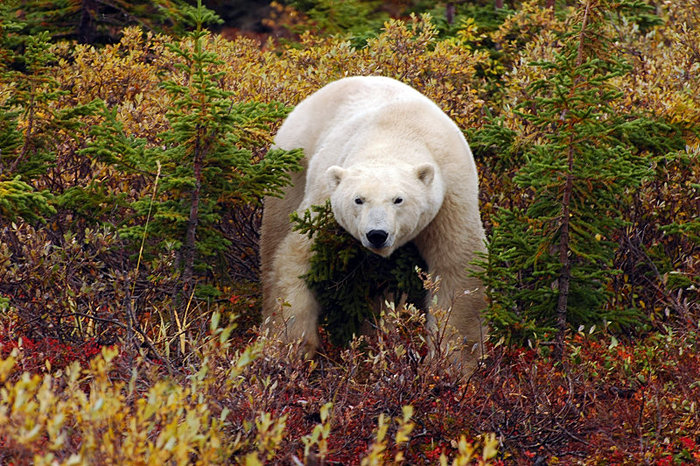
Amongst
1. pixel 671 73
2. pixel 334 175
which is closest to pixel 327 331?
pixel 334 175

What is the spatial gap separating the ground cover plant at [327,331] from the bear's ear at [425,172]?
419mm

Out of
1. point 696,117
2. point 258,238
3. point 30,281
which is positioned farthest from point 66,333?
point 696,117

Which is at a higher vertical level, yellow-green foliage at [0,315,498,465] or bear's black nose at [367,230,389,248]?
yellow-green foliage at [0,315,498,465]

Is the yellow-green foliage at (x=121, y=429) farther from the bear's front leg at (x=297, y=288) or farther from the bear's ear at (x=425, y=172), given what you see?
the bear's front leg at (x=297, y=288)

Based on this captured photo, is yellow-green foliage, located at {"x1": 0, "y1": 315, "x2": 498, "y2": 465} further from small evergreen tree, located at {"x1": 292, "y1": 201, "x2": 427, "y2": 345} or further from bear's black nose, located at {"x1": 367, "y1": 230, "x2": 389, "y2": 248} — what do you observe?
small evergreen tree, located at {"x1": 292, "y1": 201, "x2": 427, "y2": 345}

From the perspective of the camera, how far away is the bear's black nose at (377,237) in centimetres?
430

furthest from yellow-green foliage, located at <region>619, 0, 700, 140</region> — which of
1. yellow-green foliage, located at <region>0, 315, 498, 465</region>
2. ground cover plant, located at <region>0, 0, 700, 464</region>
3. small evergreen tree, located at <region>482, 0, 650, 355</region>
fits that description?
yellow-green foliage, located at <region>0, 315, 498, 465</region>

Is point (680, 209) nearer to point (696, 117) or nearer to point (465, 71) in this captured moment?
point (696, 117)

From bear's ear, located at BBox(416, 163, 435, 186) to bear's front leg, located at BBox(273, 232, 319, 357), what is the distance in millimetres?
819

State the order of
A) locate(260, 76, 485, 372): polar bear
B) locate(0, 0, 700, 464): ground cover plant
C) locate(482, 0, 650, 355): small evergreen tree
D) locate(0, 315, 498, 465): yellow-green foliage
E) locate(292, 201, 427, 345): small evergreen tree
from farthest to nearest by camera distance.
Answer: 1. locate(292, 201, 427, 345): small evergreen tree
2. locate(260, 76, 485, 372): polar bear
3. locate(482, 0, 650, 355): small evergreen tree
4. locate(0, 0, 700, 464): ground cover plant
5. locate(0, 315, 498, 465): yellow-green foliage

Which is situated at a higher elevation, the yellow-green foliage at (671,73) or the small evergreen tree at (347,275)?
the yellow-green foliage at (671,73)

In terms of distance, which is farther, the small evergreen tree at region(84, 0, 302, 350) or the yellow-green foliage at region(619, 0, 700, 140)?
the yellow-green foliage at region(619, 0, 700, 140)

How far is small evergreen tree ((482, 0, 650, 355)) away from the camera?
4070mm

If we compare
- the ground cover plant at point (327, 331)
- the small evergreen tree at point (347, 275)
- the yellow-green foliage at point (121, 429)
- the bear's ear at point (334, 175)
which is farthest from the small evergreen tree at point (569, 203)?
the yellow-green foliage at point (121, 429)
